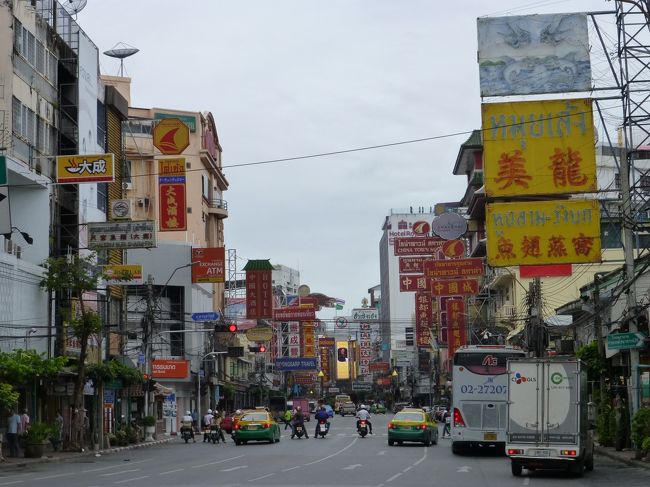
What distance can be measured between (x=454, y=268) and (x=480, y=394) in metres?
26.7

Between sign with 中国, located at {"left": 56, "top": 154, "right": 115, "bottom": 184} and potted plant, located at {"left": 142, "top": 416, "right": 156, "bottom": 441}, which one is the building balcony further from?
sign with 中国, located at {"left": 56, "top": 154, "right": 115, "bottom": 184}

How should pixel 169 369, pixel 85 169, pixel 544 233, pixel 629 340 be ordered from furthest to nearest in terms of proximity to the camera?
pixel 169 369 < pixel 85 169 < pixel 544 233 < pixel 629 340

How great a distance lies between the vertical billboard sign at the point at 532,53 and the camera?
3422 cm

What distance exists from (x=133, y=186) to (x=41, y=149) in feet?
152

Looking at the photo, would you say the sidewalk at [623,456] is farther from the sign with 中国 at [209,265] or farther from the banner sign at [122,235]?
the sign with 中国 at [209,265]

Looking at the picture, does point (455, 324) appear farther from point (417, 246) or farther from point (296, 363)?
point (296, 363)

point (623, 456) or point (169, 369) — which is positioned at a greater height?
point (169, 369)

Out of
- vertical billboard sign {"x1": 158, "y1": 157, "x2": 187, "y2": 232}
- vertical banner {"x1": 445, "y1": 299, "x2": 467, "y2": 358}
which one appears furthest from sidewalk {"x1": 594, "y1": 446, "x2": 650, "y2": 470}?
vertical banner {"x1": 445, "y1": 299, "x2": 467, "y2": 358}

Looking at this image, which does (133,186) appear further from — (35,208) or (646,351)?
(646,351)

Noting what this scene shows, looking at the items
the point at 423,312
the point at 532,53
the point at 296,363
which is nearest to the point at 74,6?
the point at 532,53

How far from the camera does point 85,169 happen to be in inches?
1596

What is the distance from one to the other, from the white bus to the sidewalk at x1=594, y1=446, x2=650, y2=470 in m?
3.51

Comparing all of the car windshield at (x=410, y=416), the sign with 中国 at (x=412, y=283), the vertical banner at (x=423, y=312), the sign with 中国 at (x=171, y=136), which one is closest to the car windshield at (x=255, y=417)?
the car windshield at (x=410, y=416)

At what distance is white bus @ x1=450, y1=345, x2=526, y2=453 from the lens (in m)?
35.8
